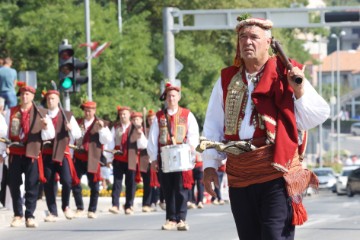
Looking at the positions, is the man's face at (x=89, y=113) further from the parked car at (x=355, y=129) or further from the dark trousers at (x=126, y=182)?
the parked car at (x=355, y=129)

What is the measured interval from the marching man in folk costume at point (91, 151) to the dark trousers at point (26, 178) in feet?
10.2

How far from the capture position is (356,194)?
47250 mm

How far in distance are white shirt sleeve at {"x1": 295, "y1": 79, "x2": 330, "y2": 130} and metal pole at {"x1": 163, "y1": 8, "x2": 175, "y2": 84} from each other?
24.2 m

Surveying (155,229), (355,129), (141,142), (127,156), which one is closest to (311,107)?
(155,229)

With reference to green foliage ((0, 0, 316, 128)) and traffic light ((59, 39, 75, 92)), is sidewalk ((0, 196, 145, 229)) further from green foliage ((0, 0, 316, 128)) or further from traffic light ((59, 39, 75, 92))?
green foliage ((0, 0, 316, 128))

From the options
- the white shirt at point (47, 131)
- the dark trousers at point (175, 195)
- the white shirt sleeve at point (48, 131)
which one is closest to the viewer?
the dark trousers at point (175, 195)

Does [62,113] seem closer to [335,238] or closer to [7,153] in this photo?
[7,153]

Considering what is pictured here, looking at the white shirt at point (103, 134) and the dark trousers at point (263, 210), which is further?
the white shirt at point (103, 134)

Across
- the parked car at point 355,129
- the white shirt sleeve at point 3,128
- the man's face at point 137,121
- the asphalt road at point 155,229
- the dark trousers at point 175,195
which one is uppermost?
the white shirt sleeve at point 3,128

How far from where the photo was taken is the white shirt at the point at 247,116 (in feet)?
29.2

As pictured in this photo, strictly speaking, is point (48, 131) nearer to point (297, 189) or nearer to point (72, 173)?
point (72, 173)

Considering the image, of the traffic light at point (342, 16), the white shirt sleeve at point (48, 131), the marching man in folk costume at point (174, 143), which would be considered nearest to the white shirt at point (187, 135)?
the marching man in folk costume at point (174, 143)

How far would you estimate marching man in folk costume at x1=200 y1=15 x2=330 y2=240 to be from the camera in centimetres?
889

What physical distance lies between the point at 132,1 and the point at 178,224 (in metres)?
36.8
